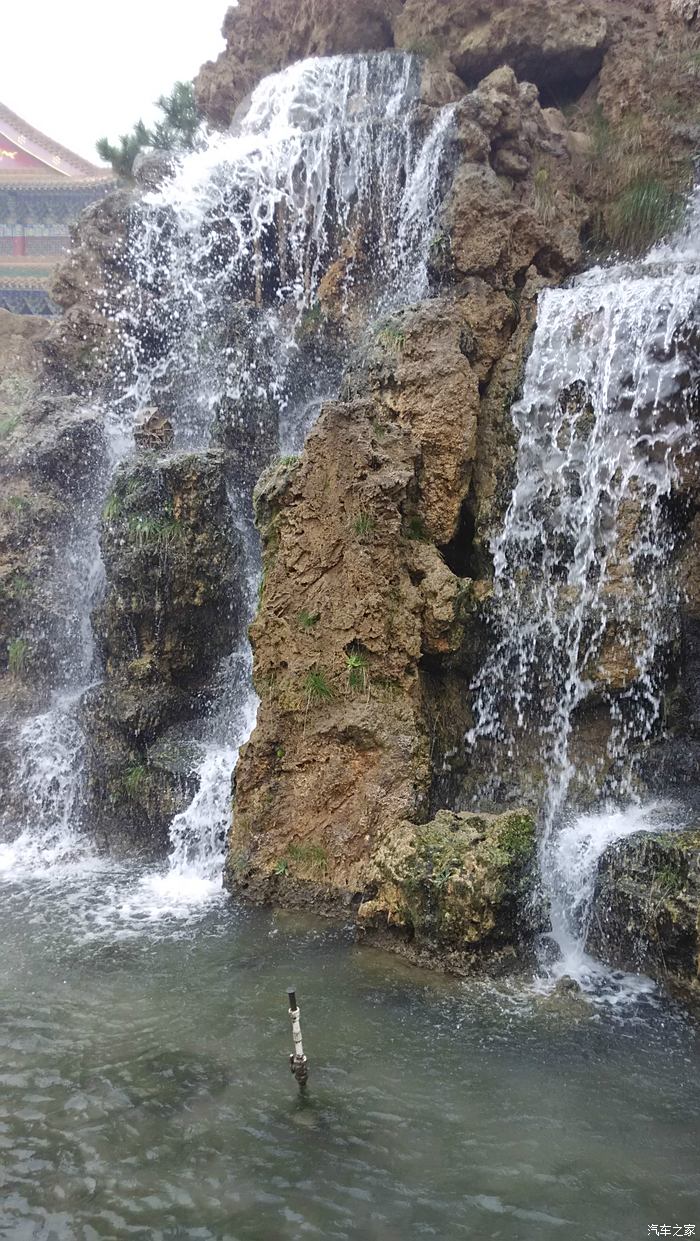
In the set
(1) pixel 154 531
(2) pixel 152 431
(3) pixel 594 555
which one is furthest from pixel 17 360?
(3) pixel 594 555

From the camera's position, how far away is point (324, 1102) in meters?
6.22

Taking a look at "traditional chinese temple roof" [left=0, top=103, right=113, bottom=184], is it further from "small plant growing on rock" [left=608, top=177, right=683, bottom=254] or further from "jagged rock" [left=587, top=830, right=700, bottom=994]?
"jagged rock" [left=587, top=830, right=700, bottom=994]

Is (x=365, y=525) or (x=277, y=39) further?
(x=277, y=39)

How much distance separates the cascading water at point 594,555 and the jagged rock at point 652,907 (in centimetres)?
182

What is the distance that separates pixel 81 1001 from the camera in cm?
768

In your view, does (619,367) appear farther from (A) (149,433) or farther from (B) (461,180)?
(A) (149,433)

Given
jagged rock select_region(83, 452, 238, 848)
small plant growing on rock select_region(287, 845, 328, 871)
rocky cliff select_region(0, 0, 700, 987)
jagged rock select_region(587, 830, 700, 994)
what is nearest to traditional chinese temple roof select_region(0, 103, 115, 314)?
rocky cliff select_region(0, 0, 700, 987)

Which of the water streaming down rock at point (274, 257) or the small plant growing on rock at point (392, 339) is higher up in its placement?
the water streaming down rock at point (274, 257)

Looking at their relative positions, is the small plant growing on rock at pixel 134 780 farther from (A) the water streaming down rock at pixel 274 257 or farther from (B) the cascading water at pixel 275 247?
(B) the cascading water at pixel 275 247

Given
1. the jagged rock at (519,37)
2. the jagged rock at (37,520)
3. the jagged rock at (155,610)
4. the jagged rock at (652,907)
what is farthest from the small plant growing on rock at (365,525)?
the jagged rock at (519,37)

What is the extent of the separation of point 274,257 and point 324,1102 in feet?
51.4

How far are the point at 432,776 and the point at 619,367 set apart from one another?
610 centimetres

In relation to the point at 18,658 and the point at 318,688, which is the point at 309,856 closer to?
the point at 318,688

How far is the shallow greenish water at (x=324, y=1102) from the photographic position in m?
5.24
